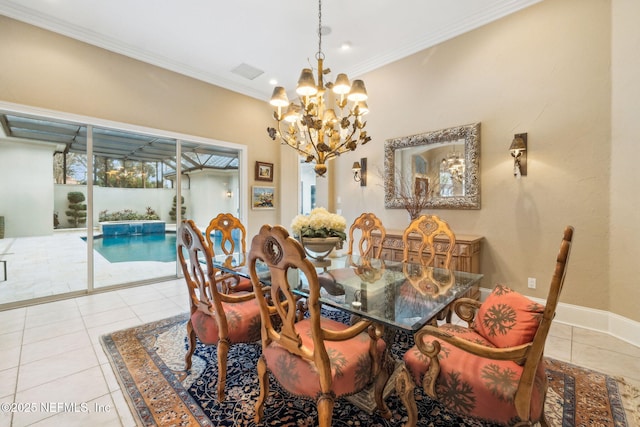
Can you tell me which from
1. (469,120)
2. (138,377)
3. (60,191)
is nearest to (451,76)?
(469,120)

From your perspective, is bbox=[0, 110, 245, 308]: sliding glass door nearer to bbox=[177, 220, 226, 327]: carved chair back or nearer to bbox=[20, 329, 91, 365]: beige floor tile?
bbox=[20, 329, 91, 365]: beige floor tile

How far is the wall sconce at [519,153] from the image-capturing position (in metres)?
3.00

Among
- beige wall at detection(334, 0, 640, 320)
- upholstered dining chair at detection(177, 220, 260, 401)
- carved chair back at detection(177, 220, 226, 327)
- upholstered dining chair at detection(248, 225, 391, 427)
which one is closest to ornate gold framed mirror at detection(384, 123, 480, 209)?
beige wall at detection(334, 0, 640, 320)

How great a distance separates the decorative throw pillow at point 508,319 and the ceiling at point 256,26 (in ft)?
10.6

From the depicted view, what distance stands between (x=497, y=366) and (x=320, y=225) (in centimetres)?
144

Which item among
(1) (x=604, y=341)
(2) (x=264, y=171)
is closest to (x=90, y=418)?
(1) (x=604, y=341)

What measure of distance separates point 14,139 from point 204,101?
245 centimetres

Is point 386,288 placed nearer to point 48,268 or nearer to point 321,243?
point 321,243

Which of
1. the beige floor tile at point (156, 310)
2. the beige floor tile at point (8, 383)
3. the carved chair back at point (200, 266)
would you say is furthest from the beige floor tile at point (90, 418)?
the beige floor tile at point (156, 310)

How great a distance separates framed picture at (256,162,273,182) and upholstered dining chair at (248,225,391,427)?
13.8ft

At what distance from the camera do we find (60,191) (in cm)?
376

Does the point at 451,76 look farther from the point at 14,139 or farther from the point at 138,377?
the point at 14,139

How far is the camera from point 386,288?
1.89 m

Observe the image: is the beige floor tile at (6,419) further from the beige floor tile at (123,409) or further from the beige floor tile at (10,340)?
the beige floor tile at (10,340)
